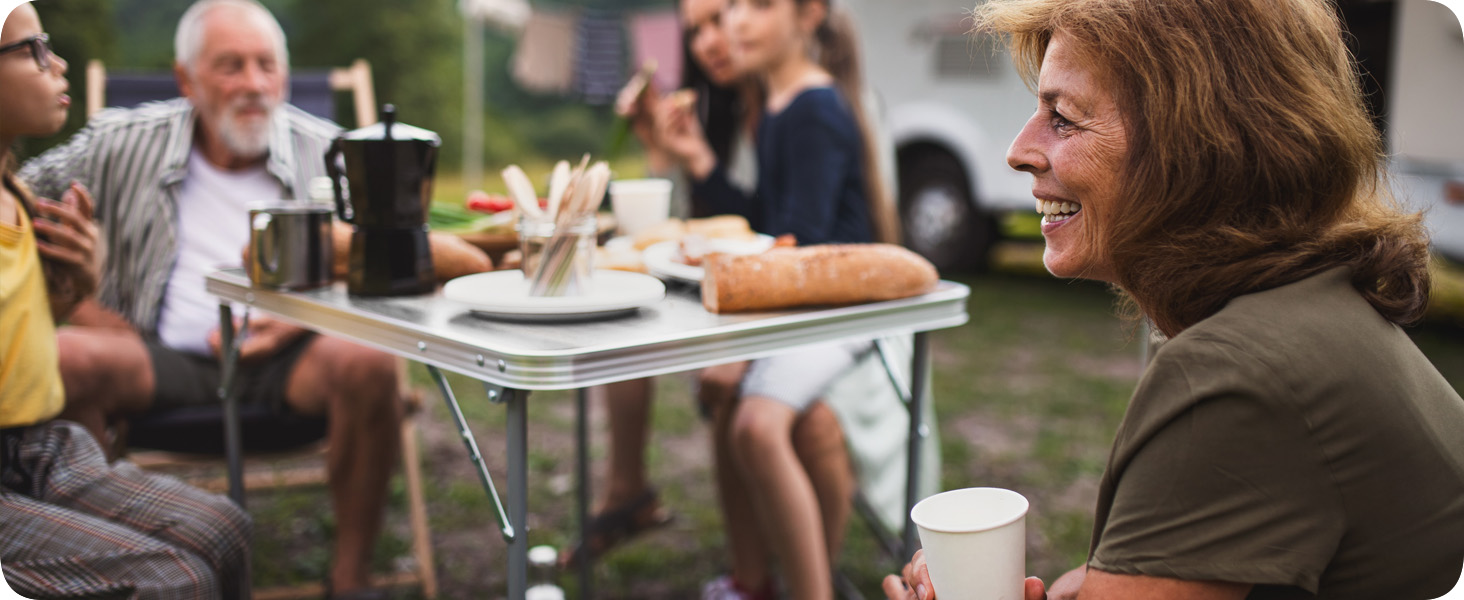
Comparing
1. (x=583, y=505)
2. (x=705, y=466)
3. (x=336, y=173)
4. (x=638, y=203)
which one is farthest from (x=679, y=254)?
(x=705, y=466)

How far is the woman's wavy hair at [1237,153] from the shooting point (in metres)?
1.15

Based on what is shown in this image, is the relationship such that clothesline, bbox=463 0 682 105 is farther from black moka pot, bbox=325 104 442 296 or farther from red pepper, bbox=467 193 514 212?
black moka pot, bbox=325 104 442 296

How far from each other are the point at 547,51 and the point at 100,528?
9760mm

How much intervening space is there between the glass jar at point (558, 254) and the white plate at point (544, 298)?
→ 0.02 m

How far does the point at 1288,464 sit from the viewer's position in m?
1.04

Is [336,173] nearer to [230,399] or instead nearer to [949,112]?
[230,399]

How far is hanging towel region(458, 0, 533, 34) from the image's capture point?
912 cm

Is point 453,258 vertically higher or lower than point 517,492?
higher

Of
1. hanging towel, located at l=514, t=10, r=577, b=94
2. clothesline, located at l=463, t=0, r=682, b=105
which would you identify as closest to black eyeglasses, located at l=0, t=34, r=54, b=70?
clothesline, located at l=463, t=0, r=682, b=105

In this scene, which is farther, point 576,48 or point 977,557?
point 576,48

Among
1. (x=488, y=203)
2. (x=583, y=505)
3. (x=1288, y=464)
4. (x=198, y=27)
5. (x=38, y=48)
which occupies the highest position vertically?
(x=198, y=27)

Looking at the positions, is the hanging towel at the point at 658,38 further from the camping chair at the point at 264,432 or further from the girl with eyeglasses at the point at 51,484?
the girl with eyeglasses at the point at 51,484

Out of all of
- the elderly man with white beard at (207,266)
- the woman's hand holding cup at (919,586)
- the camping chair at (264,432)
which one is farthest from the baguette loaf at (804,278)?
the camping chair at (264,432)

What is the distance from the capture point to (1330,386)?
1.07 meters
